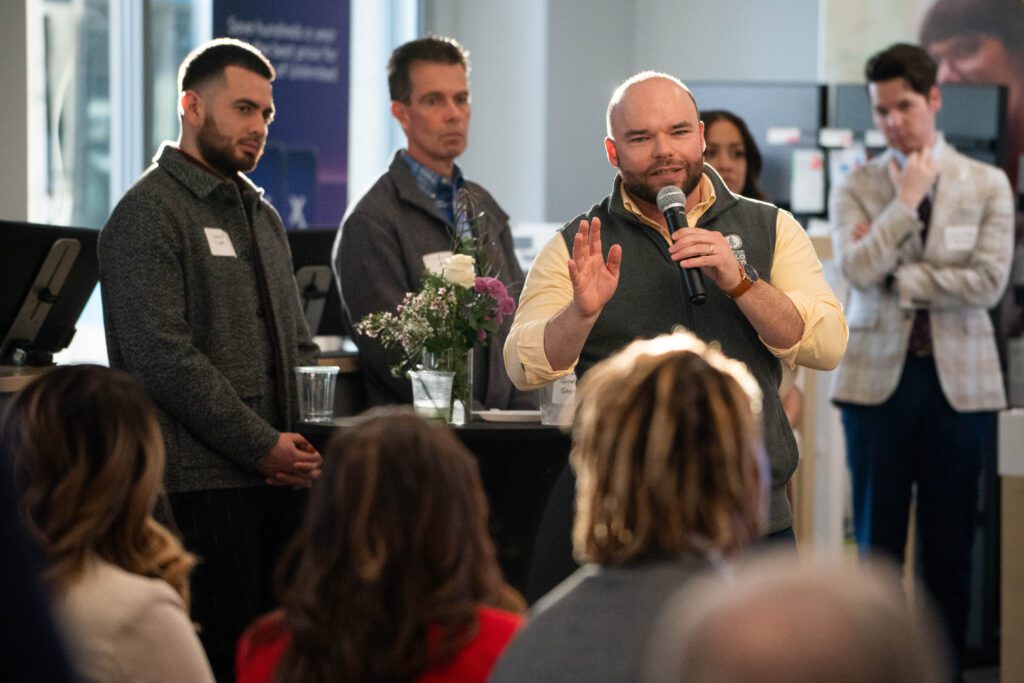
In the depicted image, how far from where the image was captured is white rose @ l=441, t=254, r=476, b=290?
3330mm

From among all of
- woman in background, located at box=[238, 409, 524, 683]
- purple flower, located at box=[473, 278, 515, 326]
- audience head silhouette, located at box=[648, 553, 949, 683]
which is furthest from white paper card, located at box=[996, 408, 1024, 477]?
audience head silhouette, located at box=[648, 553, 949, 683]

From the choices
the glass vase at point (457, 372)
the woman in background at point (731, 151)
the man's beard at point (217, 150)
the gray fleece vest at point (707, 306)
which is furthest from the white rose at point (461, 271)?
the woman in background at point (731, 151)

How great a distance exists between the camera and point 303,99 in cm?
691

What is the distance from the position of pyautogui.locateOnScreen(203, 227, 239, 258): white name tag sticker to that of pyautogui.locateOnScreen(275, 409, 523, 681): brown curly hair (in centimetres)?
199

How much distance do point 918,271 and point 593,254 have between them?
216cm

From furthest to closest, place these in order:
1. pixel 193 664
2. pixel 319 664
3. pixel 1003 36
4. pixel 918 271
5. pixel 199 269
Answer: pixel 1003 36
pixel 918 271
pixel 199 269
pixel 193 664
pixel 319 664

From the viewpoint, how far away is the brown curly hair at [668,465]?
149cm

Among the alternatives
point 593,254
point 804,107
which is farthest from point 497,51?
point 593,254

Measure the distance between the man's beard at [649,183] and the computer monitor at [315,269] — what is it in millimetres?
1675

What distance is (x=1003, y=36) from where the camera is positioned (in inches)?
261

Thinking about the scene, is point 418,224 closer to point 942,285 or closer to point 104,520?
point 942,285

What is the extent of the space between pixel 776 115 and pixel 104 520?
470cm

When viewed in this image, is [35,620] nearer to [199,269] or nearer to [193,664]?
[193,664]

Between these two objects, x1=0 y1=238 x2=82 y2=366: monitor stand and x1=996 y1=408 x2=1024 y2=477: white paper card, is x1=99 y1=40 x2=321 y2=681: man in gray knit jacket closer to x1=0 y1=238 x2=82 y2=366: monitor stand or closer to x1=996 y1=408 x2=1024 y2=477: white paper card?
x1=0 y1=238 x2=82 y2=366: monitor stand
